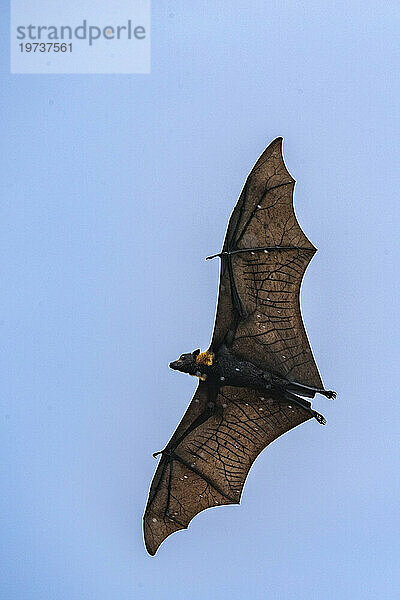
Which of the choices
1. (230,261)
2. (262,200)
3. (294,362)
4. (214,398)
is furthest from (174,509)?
(262,200)

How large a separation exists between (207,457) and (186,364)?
726mm

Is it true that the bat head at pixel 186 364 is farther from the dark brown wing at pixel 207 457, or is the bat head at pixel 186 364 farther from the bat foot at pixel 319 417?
the bat foot at pixel 319 417

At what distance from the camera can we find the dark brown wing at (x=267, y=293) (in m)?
5.20

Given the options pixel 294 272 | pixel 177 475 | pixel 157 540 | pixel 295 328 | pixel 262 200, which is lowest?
pixel 157 540

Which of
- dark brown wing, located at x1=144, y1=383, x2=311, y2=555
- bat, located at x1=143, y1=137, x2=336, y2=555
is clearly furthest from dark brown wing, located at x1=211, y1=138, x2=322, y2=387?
dark brown wing, located at x1=144, y1=383, x2=311, y2=555

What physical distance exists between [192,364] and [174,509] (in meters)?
1.03

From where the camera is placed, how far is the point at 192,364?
520 cm

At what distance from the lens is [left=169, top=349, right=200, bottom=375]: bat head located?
5.17 meters

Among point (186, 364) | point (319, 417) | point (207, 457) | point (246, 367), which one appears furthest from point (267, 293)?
point (207, 457)

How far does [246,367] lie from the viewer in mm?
5289

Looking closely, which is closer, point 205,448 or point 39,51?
point 205,448

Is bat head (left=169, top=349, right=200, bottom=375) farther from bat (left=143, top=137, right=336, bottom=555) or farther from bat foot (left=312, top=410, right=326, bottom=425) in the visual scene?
bat foot (left=312, top=410, right=326, bottom=425)

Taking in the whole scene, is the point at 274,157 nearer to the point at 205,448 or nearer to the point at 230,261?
the point at 230,261

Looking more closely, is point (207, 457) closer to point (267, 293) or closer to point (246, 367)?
point (246, 367)
